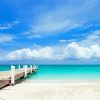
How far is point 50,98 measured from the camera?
11711 mm

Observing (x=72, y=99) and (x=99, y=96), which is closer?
(x=72, y=99)

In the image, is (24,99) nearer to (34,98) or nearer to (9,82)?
(34,98)

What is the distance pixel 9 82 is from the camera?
56.2ft

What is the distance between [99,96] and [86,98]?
0.90 metres

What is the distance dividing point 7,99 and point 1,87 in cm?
447

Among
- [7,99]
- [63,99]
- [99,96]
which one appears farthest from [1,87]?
[99,96]

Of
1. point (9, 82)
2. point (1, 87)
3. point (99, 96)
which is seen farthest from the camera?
point (9, 82)

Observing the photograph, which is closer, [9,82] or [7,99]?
[7,99]

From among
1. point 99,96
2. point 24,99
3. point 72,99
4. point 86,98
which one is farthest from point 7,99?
point 99,96

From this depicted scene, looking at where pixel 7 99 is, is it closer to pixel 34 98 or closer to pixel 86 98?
pixel 34 98

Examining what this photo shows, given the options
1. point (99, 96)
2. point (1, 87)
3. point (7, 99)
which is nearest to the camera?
point (7, 99)

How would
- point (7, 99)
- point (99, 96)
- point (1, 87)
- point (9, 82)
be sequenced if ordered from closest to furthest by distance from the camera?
point (7, 99), point (99, 96), point (1, 87), point (9, 82)

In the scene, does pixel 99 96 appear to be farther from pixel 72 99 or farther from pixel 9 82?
pixel 9 82

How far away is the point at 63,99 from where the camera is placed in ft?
37.6
